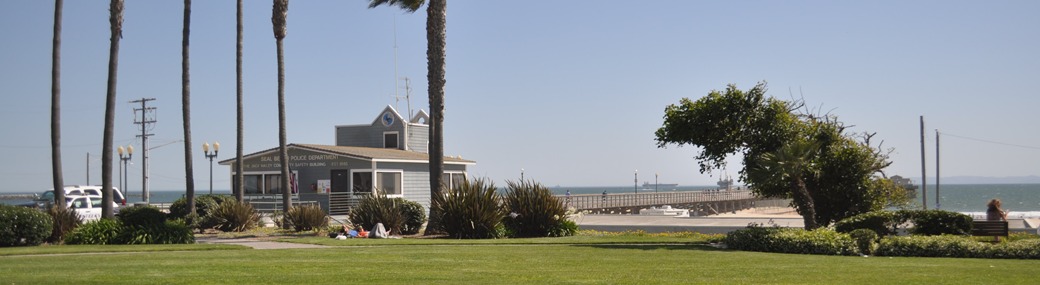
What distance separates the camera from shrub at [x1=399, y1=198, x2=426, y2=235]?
28391 mm

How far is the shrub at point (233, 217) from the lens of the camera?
30.9m

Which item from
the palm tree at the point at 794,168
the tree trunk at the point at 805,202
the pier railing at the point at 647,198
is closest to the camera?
the palm tree at the point at 794,168

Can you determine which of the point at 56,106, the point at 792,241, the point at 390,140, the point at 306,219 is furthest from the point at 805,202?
the point at 390,140

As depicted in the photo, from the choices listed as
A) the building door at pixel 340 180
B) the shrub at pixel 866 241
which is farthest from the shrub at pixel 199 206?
the shrub at pixel 866 241

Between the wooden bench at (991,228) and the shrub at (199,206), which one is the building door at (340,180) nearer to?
the shrub at (199,206)

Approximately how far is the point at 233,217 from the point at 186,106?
431 cm

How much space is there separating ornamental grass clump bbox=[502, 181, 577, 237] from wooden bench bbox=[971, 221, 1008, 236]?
10.1 metres

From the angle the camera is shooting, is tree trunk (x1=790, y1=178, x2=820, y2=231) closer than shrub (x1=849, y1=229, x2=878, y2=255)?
No

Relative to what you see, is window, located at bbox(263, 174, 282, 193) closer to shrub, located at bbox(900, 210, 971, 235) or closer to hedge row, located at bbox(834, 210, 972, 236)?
hedge row, located at bbox(834, 210, 972, 236)

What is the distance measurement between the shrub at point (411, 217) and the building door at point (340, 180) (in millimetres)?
14781

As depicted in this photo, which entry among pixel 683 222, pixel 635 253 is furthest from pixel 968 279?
pixel 683 222

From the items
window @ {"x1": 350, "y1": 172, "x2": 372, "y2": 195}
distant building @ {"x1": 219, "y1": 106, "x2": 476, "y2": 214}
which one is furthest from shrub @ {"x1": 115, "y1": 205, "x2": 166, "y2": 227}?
window @ {"x1": 350, "y1": 172, "x2": 372, "y2": 195}

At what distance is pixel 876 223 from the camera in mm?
21188

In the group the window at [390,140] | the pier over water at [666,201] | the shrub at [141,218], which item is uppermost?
the window at [390,140]
